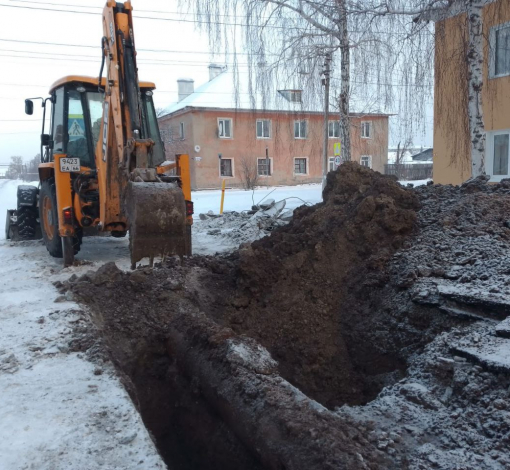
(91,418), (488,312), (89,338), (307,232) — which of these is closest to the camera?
(91,418)

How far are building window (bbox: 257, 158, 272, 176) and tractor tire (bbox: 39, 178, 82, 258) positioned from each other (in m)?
22.9

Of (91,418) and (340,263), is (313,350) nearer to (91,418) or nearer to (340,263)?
(340,263)

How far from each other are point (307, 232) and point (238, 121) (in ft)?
82.3

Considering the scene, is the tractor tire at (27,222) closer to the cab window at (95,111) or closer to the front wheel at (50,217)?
the front wheel at (50,217)

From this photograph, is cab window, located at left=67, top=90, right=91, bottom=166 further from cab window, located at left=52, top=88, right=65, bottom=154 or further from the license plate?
the license plate

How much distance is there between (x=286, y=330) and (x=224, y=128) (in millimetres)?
25783

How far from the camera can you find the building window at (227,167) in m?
29.4

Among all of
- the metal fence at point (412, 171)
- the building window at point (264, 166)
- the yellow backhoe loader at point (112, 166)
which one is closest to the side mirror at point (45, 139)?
the yellow backhoe loader at point (112, 166)

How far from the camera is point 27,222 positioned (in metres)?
9.10

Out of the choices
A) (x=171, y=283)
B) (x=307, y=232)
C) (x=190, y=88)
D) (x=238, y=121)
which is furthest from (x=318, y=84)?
(x=190, y=88)

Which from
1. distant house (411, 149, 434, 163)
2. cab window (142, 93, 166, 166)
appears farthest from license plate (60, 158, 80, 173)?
distant house (411, 149, 434, 163)

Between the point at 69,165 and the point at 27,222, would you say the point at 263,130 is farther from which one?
the point at 69,165

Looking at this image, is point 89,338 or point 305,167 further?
point 305,167

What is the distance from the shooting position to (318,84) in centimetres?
1223
